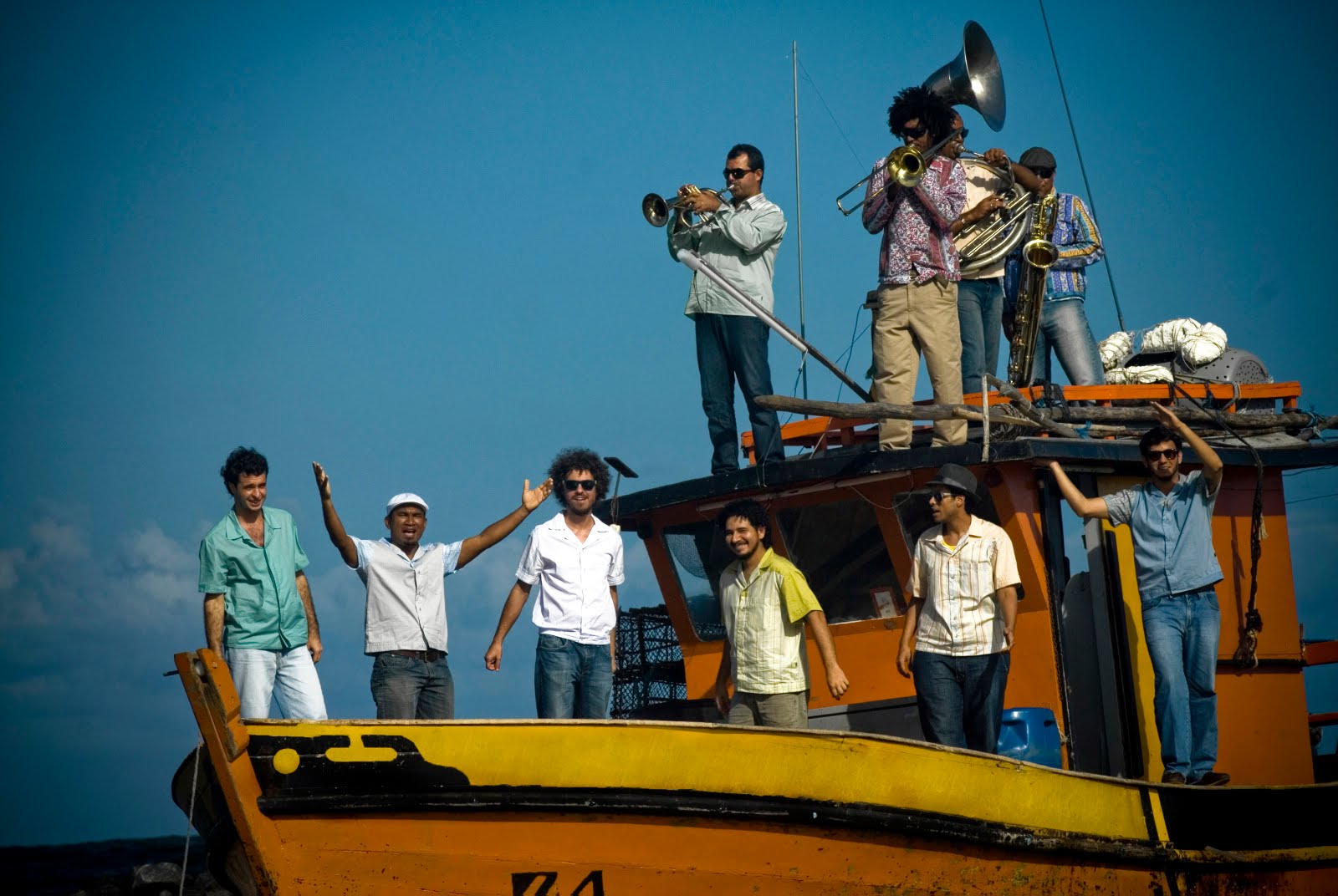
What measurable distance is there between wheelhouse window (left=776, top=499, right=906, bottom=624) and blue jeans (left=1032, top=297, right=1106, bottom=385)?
2337 mm

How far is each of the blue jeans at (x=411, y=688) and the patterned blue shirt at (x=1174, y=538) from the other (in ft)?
11.9

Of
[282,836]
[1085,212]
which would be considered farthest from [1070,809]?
[1085,212]

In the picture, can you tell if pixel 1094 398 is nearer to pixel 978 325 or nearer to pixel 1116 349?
pixel 978 325

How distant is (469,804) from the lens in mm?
6238

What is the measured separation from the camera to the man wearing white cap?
759 cm

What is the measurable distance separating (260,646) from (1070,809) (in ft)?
12.6

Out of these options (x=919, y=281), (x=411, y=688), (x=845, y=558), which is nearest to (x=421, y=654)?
(x=411, y=688)

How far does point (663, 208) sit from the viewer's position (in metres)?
9.60

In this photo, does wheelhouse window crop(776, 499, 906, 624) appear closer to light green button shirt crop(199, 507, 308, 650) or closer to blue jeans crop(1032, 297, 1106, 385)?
blue jeans crop(1032, 297, 1106, 385)

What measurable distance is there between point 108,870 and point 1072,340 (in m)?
23.9

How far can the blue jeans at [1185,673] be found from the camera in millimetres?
7605

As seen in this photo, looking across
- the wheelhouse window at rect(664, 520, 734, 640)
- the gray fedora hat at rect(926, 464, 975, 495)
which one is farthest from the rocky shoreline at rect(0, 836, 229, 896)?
the gray fedora hat at rect(926, 464, 975, 495)

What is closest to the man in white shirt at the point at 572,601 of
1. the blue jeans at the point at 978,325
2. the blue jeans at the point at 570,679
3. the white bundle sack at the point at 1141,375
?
the blue jeans at the point at 570,679

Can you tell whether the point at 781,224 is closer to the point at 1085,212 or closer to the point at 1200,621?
the point at 1085,212
